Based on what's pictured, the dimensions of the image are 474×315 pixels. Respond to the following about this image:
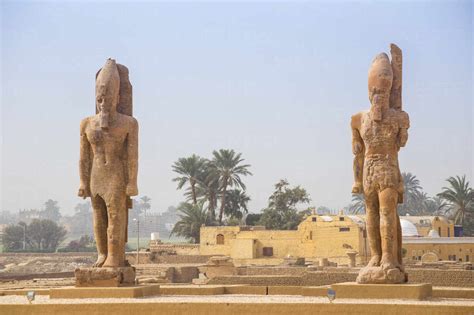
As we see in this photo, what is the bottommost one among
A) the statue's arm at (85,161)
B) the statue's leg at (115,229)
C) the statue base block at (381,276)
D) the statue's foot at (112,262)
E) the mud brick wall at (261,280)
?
the mud brick wall at (261,280)

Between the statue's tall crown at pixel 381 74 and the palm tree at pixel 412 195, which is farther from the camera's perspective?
the palm tree at pixel 412 195

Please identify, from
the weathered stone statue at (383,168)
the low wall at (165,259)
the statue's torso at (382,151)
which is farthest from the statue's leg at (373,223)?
the low wall at (165,259)

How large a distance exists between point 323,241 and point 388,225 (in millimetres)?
39152

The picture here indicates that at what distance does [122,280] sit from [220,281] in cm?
1322

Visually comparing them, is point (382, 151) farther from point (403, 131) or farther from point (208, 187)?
point (208, 187)

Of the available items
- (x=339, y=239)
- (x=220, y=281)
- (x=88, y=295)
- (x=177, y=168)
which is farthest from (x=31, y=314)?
(x=177, y=168)

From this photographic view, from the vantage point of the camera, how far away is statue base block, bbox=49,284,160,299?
13039mm

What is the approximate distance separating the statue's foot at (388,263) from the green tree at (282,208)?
52379 mm

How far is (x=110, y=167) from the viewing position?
1386cm

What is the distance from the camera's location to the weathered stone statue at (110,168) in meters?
13.8

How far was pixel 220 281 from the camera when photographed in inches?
1048

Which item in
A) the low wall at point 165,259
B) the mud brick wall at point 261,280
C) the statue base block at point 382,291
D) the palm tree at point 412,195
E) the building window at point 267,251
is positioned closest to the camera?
the statue base block at point 382,291

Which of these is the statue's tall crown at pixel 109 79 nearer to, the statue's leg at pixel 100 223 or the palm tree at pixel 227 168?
the statue's leg at pixel 100 223

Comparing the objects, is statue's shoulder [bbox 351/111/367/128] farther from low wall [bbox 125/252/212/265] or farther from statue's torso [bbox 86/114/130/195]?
low wall [bbox 125/252/212/265]
